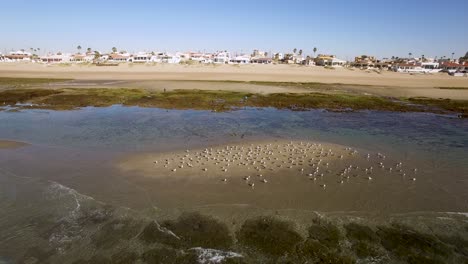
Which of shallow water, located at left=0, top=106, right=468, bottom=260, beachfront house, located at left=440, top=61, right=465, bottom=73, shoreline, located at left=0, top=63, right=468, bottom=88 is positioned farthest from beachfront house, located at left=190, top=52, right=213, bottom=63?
shallow water, located at left=0, top=106, right=468, bottom=260

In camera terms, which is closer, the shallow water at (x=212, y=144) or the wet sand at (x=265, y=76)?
the shallow water at (x=212, y=144)

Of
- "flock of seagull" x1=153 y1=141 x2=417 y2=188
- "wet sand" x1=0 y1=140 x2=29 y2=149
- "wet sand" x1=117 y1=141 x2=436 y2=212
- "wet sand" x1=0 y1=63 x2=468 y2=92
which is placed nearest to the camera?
"wet sand" x1=117 y1=141 x2=436 y2=212

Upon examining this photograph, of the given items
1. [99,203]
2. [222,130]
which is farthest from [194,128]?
[99,203]

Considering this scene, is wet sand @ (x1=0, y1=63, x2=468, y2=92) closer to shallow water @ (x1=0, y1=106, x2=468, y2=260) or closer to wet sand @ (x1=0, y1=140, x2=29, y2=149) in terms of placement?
shallow water @ (x1=0, y1=106, x2=468, y2=260)

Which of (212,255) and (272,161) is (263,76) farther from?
(212,255)

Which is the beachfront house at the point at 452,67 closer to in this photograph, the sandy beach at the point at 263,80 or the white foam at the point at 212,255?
the sandy beach at the point at 263,80

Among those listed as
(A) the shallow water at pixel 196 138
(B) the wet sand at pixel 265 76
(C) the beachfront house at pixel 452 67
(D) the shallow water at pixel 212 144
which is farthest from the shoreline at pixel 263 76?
(D) the shallow water at pixel 212 144
